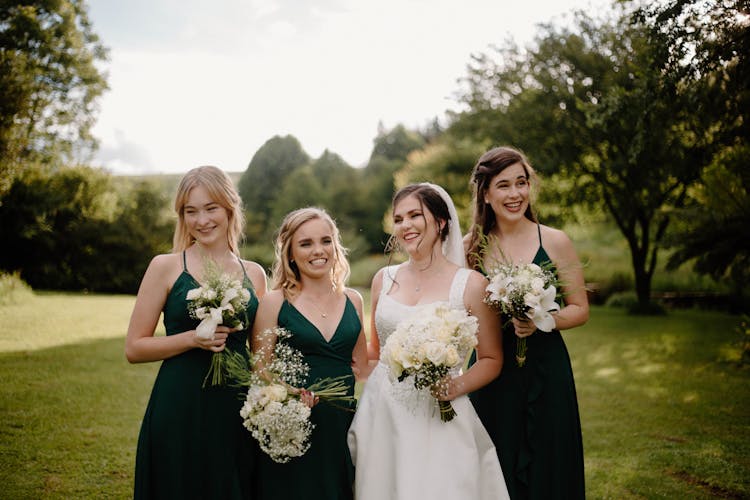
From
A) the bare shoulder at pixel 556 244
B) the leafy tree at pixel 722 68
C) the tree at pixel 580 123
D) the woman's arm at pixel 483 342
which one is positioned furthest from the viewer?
the tree at pixel 580 123

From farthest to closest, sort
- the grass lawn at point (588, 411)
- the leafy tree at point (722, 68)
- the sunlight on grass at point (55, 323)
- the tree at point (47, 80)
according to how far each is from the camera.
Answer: the tree at point (47, 80) < the sunlight on grass at point (55, 323) < the grass lawn at point (588, 411) < the leafy tree at point (722, 68)

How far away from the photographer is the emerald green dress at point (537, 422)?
12.8 ft

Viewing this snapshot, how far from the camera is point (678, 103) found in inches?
269

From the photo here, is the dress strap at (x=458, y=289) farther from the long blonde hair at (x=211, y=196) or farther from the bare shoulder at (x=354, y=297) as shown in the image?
the long blonde hair at (x=211, y=196)

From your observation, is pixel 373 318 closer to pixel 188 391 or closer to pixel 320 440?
pixel 320 440

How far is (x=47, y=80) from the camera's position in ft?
93.5

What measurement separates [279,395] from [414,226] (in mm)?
1548

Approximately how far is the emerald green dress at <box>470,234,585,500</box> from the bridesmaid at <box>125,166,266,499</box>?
1.81m

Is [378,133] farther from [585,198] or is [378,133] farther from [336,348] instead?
[336,348]

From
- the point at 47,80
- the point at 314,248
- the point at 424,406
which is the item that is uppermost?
the point at 47,80

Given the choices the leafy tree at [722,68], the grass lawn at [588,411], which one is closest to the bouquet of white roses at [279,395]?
the grass lawn at [588,411]

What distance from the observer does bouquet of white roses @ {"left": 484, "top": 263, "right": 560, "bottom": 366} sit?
3.35 metres

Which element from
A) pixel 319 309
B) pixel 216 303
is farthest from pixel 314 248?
pixel 216 303

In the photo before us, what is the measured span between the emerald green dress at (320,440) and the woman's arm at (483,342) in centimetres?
83
